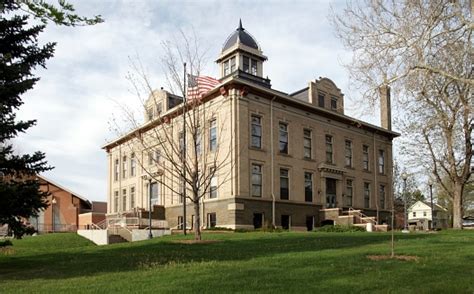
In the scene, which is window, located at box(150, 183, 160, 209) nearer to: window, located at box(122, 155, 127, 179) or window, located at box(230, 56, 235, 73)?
window, located at box(122, 155, 127, 179)

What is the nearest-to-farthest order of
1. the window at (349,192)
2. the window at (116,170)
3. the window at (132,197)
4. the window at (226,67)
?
the window at (226,67) → the window at (349,192) → the window at (132,197) → the window at (116,170)

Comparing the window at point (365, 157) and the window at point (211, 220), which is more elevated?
the window at point (365, 157)

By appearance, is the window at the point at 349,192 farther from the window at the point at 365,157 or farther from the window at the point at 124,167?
the window at the point at 124,167

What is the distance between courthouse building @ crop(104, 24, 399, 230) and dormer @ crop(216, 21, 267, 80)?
3.2 inches

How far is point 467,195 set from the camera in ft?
210

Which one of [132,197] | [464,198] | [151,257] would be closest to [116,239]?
[132,197]

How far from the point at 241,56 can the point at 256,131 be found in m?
7.79

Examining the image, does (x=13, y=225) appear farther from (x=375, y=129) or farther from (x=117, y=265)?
(x=375, y=129)

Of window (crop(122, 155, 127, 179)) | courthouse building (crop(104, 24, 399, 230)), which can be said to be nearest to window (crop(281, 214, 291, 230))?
courthouse building (crop(104, 24, 399, 230))

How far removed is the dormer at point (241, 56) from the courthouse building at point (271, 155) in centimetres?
8

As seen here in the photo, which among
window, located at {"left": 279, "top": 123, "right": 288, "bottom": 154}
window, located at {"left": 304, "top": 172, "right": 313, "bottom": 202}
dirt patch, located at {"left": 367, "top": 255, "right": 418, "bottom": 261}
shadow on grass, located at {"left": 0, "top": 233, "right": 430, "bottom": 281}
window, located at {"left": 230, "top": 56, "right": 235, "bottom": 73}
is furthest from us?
window, located at {"left": 230, "top": 56, "right": 235, "bottom": 73}

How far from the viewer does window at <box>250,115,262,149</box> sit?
35281 mm

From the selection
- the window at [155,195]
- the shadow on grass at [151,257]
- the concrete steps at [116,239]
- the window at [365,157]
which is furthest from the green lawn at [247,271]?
the window at [365,157]

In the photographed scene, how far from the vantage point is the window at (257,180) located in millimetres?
34750
